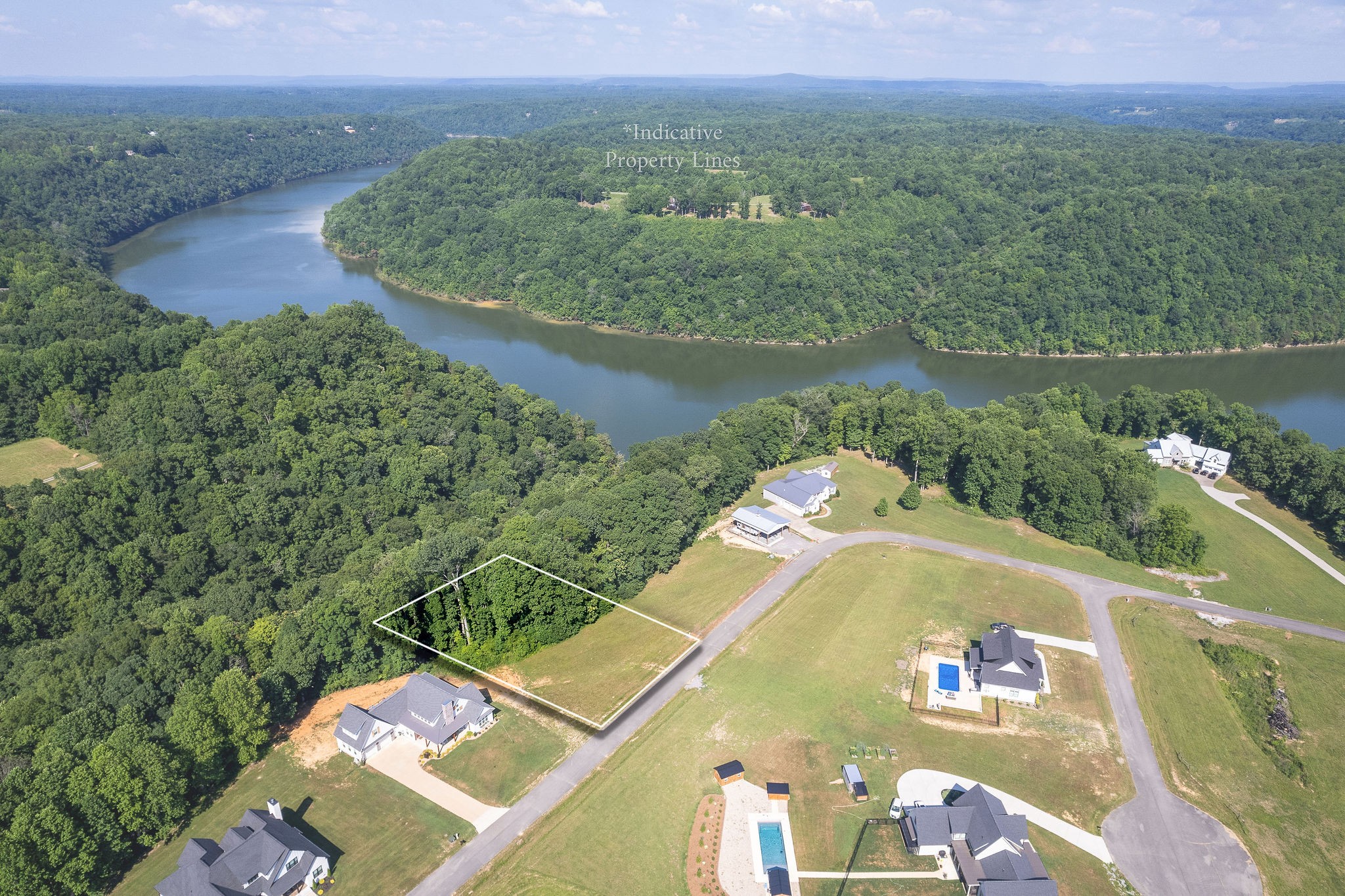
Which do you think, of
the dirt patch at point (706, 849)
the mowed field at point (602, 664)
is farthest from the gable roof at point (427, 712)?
the mowed field at point (602, 664)

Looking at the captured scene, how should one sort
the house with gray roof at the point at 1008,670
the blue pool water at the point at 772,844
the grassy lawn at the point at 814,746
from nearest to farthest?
the blue pool water at the point at 772,844, the grassy lawn at the point at 814,746, the house with gray roof at the point at 1008,670

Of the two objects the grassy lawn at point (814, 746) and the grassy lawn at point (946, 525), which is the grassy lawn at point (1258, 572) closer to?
the grassy lawn at point (946, 525)

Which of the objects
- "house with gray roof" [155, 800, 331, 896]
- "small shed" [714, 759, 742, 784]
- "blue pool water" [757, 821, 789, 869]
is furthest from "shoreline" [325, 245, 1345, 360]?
"house with gray roof" [155, 800, 331, 896]

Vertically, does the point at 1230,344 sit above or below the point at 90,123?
below

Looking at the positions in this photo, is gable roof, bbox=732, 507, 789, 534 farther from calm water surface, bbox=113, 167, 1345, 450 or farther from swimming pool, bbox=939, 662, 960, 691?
calm water surface, bbox=113, 167, 1345, 450

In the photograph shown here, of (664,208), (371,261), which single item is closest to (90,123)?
(371,261)

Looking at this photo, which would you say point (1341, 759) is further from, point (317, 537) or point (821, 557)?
point (317, 537)

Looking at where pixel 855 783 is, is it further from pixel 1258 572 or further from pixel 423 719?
pixel 1258 572
